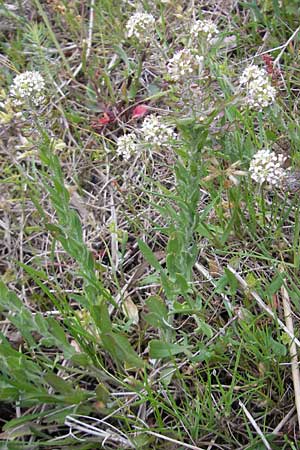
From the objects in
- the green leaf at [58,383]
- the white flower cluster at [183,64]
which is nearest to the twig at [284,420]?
the green leaf at [58,383]

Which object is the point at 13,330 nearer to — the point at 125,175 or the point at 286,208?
the point at 125,175

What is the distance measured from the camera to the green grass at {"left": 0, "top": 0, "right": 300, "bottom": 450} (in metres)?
1.58

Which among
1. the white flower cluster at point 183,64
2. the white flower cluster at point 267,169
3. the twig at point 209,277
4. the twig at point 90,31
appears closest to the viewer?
the white flower cluster at point 183,64

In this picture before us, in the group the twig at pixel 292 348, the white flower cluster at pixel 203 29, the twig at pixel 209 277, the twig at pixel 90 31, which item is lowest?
the twig at pixel 292 348

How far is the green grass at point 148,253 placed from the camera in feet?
5.17

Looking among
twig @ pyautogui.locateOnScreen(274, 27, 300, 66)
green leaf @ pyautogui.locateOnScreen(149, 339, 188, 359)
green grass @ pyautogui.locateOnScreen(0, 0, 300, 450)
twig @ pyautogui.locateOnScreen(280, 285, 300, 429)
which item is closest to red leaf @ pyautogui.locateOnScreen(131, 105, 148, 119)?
green grass @ pyautogui.locateOnScreen(0, 0, 300, 450)

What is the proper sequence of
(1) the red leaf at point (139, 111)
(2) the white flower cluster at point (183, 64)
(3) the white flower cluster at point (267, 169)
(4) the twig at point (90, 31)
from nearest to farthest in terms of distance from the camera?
(2) the white flower cluster at point (183, 64) → (3) the white flower cluster at point (267, 169) → (1) the red leaf at point (139, 111) → (4) the twig at point (90, 31)

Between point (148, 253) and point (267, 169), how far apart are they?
0.39m

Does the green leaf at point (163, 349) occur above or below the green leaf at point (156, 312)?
below

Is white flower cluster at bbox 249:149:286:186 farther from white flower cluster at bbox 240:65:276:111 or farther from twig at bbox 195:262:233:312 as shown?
twig at bbox 195:262:233:312

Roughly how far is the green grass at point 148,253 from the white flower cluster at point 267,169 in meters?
0.10

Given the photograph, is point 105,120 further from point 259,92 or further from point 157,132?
point 259,92

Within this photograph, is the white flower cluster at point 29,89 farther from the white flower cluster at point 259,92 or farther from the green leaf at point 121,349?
the green leaf at point 121,349

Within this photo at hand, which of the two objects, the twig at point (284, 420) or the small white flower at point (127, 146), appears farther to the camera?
the small white flower at point (127, 146)
